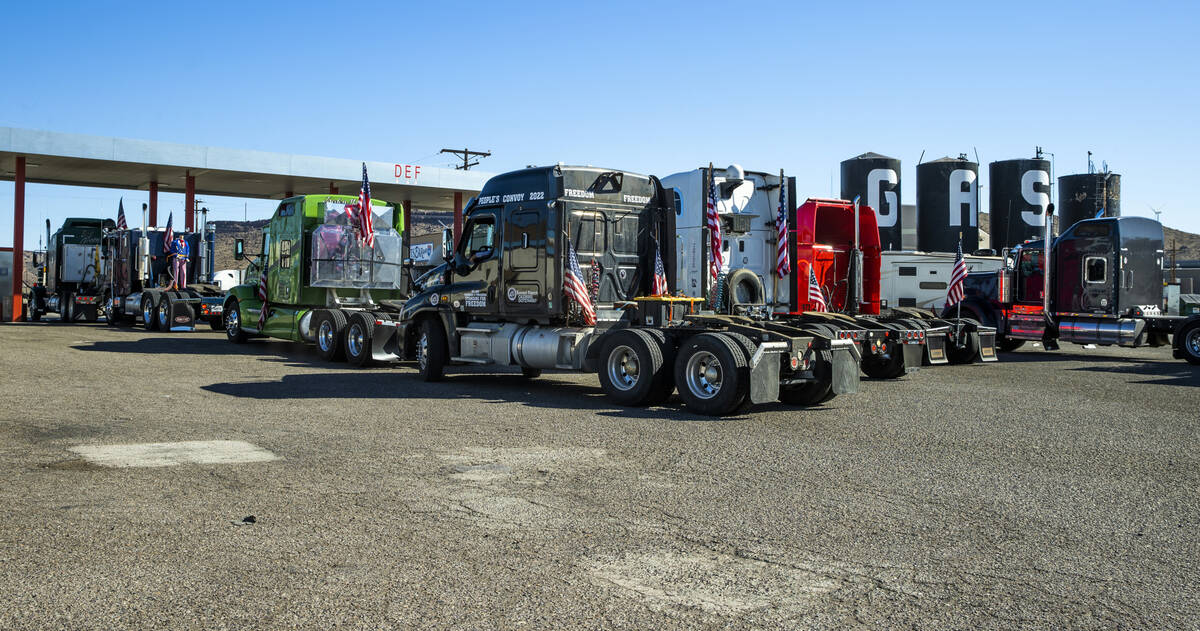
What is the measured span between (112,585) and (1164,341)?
21.3 meters

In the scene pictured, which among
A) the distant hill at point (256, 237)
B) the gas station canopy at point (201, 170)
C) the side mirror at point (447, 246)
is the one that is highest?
the distant hill at point (256, 237)

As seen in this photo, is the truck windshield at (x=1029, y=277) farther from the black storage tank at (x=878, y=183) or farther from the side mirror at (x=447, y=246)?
the black storage tank at (x=878, y=183)

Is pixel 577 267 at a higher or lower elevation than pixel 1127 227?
lower

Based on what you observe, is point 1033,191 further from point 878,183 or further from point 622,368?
point 622,368

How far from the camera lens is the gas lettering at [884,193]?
Result: 45.4 meters

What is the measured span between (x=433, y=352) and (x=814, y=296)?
7348mm

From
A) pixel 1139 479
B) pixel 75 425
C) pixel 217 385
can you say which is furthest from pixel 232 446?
pixel 1139 479

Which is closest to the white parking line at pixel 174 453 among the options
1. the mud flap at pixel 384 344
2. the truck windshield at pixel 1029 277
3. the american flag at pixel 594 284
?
the american flag at pixel 594 284

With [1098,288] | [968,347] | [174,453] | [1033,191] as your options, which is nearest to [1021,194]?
[1033,191]

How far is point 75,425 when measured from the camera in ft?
30.7

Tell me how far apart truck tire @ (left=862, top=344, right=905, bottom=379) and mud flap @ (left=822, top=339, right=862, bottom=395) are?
2615mm

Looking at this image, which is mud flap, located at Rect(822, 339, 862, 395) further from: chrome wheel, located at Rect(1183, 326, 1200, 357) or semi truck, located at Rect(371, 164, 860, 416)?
chrome wheel, located at Rect(1183, 326, 1200, 357)

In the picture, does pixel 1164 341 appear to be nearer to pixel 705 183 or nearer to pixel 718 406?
pixel 705 183

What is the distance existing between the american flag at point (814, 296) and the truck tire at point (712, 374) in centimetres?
758
